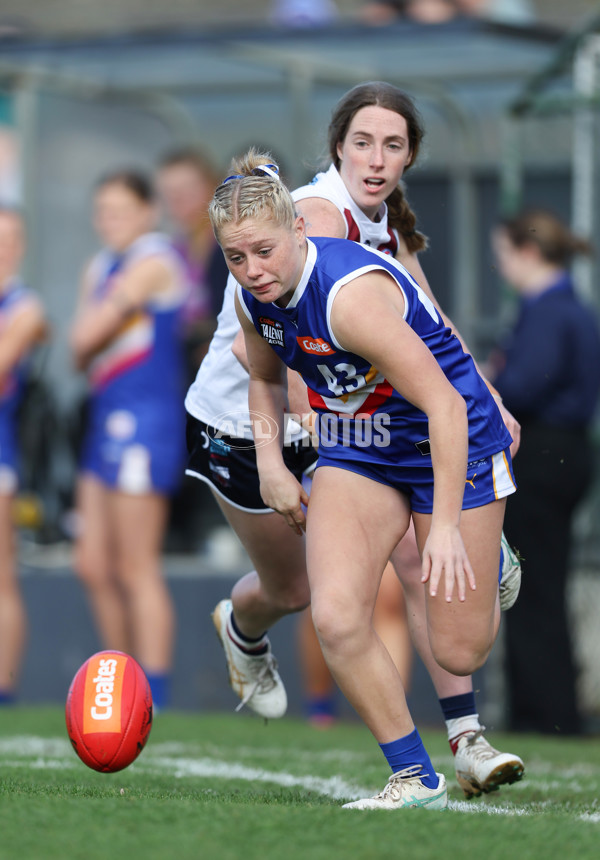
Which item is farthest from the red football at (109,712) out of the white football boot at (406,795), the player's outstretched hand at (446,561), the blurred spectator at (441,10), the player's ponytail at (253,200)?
the blurred spectator at (441,10)

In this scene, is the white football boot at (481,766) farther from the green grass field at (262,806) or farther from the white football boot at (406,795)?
the white football boot at (406,795)

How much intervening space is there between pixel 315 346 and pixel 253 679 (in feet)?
5.88

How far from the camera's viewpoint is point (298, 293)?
3916mm

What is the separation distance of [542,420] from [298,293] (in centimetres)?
365

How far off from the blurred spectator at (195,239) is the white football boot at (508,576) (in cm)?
406

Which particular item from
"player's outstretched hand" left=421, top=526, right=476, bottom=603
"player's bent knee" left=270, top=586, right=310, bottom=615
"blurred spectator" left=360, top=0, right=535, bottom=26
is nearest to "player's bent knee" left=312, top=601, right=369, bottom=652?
"player's outstretched hand" left=421, top=526, right=476, bottom=603

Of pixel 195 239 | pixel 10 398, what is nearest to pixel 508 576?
pixel 10 398

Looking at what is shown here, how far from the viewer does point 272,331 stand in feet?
13.4

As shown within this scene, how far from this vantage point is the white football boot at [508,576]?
4.52 meters

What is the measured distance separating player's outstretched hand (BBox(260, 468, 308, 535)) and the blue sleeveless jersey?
161 millimetres

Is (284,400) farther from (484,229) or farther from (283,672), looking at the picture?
(484,229)

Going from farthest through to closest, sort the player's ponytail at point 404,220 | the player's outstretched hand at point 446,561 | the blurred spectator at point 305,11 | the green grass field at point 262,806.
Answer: the blurred spectator at point 305,11, the player's ponytail at point 404,220, the player's outstretched hand at point 446,561, the green grass field at point 262,806

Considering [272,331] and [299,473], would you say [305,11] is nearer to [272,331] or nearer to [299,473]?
→ [299,473]

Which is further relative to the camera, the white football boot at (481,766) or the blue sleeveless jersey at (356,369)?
the white football boot at (481,766)
